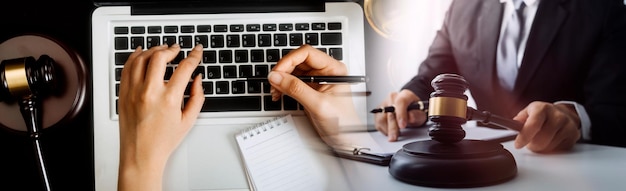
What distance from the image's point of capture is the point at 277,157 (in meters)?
0.73

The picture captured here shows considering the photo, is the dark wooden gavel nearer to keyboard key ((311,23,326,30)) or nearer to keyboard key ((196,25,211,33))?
keyboard key ((311,23,326,30))

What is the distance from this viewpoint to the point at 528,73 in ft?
2.27

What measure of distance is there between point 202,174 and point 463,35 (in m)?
0.38

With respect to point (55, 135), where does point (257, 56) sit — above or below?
above

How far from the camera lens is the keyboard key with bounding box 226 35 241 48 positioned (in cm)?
74

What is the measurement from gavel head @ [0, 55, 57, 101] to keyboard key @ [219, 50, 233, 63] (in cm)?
22

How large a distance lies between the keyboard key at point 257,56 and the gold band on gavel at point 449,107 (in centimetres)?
23

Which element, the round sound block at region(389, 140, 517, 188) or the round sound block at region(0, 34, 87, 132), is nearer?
the round sound block at region(389, 140, 517, 188)

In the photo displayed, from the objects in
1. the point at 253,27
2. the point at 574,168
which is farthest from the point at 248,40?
the point at 574,168

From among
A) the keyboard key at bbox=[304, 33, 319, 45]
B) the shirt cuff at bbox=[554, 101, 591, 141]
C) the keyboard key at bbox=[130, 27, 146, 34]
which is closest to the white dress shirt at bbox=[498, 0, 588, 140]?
the shirt cuff at bbox=[554, 101, 591, 141]

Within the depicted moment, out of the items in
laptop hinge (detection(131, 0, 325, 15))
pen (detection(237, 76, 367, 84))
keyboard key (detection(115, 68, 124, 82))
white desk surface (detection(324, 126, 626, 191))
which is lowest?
white desk surface (detection(324, 126, 626, 191))

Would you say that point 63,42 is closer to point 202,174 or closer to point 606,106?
point 202,174

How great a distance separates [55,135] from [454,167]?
531 mm

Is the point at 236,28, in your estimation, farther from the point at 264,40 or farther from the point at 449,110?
the point at 449,110
